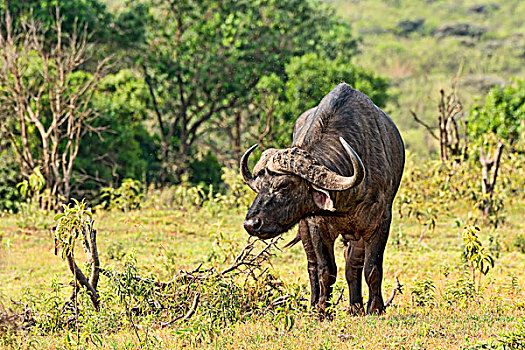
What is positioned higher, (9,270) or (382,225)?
(382,225)

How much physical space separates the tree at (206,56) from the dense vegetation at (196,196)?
63 millimetres

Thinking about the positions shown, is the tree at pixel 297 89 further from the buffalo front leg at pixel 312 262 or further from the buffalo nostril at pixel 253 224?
the buffalo nostril at pixel 253 224

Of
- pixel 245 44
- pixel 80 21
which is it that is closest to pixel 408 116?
pixel 245 44

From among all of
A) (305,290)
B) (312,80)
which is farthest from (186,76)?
(305,290)

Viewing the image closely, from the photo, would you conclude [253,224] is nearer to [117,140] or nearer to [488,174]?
[488,174]

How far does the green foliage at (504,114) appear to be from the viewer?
18000mm

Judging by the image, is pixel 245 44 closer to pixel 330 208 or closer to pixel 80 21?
pixel 80 21

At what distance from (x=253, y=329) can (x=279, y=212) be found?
1.02 m

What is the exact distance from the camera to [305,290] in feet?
Answer: 22.5

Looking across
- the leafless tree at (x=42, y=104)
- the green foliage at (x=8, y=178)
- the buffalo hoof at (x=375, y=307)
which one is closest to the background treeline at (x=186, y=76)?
the leafless tree at (x=42, y=104)

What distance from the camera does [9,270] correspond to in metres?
9.23

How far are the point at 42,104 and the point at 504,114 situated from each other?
39.1ft

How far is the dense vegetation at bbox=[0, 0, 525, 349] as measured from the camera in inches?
209

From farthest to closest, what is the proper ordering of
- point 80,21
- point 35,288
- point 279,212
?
point 80,21 → point 35,288 → point 279,212
